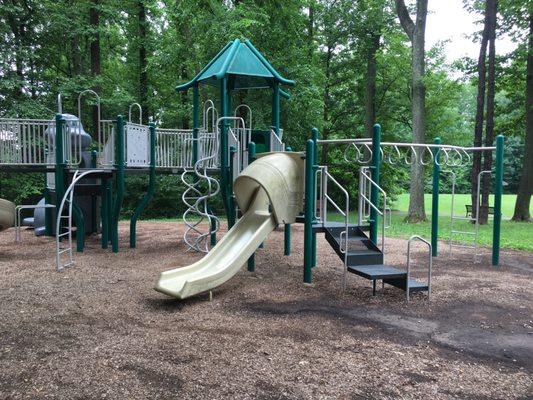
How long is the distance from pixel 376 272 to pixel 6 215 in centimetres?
776

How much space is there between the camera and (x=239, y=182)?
25.6 feet

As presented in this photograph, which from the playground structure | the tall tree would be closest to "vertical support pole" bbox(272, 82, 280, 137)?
the playground structure

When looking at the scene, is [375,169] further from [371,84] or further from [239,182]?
[371,84]

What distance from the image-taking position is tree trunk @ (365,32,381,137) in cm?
2486

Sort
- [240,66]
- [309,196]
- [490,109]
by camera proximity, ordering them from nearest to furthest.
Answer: [309,196], [240,66], [490,109]

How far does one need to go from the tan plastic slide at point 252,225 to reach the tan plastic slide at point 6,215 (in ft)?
17.1

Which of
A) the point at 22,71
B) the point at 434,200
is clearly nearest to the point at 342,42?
the point at 22,71

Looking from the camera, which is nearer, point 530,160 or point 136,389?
point 136,389

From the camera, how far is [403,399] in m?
3.45

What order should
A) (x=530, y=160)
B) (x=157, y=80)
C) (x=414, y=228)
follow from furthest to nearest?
(x=157, y=80), (x=530, y=160), (x=414, y=228)

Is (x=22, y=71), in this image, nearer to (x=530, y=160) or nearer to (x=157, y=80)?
(x=157, y=80)

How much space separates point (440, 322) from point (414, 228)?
11520mm

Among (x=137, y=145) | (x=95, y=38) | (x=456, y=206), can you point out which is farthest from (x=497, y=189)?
(x=456, y=206)

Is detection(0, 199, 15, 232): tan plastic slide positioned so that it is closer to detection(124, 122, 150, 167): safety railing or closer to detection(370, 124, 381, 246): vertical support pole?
detection(124, 122, 150, 167): safety railing
